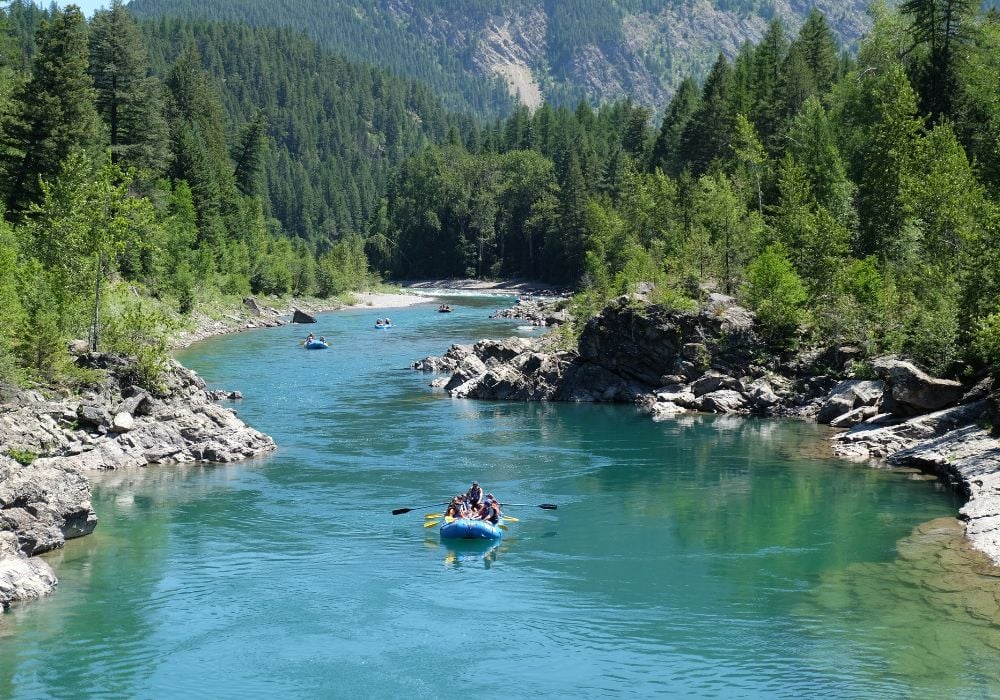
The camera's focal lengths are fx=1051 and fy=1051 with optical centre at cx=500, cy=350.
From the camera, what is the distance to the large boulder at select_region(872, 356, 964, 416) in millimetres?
49406

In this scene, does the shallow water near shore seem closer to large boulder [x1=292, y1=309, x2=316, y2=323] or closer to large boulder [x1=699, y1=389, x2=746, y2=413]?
large boulder [x1=699, y1=389, x2=746, y2=413]

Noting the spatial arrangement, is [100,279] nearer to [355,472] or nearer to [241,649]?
[355,472]

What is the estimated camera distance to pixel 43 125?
74000 mm

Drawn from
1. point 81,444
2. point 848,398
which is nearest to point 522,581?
point 81,444

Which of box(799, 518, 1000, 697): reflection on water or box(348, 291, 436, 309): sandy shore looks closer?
box(799, 518, 1000, 697): reflection on water

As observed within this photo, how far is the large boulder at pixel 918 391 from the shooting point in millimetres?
49406

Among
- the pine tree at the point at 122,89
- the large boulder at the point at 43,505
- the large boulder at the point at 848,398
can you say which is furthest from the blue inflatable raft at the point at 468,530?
the pine tree at the point at 122,89

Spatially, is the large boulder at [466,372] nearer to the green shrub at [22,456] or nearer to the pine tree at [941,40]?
the green shrub at [22,456]

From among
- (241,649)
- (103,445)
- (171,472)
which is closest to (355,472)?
(171,472)

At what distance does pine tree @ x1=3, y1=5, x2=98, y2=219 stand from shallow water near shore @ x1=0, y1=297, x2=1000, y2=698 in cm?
3552

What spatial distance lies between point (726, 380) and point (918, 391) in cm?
1455

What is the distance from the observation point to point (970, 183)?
65312mm

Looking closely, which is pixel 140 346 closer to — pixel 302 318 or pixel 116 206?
pixel 116 206

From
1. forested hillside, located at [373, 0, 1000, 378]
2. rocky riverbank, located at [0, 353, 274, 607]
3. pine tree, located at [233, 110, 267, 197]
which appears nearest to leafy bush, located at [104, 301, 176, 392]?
rocky riverbank, located at [0, 353, 274, 607]
